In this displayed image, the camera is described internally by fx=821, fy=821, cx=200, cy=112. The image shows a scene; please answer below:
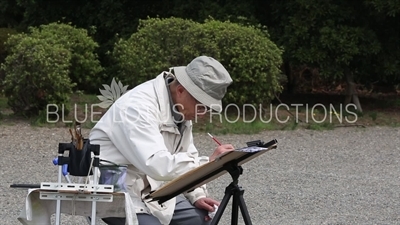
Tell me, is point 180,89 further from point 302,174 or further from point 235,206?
point 302,174

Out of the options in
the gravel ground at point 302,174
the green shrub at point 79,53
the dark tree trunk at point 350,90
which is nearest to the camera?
the gravel ground at point 302,174

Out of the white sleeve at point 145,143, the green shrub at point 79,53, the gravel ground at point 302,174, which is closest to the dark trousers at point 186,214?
the white sleeve at point 145,143

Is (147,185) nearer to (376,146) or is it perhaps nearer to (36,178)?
(36,178)

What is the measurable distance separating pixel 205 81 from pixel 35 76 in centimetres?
761

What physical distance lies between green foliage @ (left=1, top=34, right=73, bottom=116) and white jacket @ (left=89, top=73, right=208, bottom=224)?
7.25 metres

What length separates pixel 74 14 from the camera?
1518cm

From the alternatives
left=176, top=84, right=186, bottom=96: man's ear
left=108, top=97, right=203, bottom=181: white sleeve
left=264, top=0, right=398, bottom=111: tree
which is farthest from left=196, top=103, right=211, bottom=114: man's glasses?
left=264, top=0, right=398, bottom=111: tree

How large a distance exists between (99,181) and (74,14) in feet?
37.8

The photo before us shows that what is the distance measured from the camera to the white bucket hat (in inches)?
163

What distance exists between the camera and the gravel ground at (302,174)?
7082mm

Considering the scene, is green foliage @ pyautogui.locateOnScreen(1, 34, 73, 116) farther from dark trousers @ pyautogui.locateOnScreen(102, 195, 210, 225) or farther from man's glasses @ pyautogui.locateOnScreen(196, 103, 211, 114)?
man's glasses @ pyautogui.locateOnScreen(196, 103, 211, 114)

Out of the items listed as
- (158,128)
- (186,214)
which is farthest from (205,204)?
(158,128)

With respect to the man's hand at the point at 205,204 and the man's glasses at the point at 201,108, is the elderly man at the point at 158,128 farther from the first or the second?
the man's hand at the point at 205,204

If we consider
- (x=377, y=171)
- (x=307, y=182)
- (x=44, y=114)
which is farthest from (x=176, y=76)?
(x=44, y=114)
